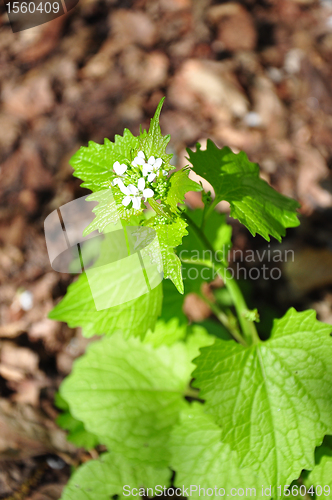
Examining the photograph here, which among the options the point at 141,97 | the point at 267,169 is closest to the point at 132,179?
the point at 267,169

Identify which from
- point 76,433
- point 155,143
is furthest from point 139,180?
point 76,433

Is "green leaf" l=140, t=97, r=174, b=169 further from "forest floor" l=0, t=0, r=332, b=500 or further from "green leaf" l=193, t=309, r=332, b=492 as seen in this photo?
"forest floor" l=0, t=0, r=332, b=500

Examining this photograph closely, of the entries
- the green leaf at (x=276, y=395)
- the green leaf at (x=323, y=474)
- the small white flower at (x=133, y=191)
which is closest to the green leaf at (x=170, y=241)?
the small white flower at (x=133, y=191)

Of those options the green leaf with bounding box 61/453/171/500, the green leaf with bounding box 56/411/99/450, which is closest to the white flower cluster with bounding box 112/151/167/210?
the green leaf with bounding box 61/453/171/500

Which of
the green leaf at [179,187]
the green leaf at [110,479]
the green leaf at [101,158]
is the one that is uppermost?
the green leaf at [101,158]

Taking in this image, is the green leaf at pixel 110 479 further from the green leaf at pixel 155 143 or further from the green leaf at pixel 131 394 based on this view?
the green leaf at pixel 155 143
